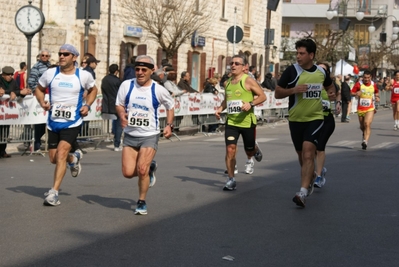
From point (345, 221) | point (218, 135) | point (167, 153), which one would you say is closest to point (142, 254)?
point (345, 221)

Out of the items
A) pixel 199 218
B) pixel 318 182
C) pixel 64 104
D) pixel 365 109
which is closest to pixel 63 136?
pixel 64 104

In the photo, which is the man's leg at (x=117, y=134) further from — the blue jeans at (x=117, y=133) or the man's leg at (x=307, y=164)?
the man's leg at (x=307, y=164)

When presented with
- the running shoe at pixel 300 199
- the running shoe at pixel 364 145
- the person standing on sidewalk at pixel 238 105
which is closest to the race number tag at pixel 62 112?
the person standing on sidewalk at pixel 238 105

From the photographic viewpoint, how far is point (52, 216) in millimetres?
10070

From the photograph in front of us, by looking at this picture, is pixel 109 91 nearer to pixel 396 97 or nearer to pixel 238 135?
pixel 238 135

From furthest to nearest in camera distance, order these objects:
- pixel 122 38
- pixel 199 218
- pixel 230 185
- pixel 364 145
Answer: pixel 122 38 → pixel 364 145 → pixel 230 185 → pixel 199 218

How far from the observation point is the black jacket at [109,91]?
1964 cm

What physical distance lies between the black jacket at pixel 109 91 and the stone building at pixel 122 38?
10.7 feet

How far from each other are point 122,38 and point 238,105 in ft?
73.8

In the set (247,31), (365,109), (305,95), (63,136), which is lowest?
(365,109)

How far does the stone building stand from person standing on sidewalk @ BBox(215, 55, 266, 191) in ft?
32.6

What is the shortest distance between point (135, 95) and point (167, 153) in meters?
8.76

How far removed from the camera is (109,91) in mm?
19719

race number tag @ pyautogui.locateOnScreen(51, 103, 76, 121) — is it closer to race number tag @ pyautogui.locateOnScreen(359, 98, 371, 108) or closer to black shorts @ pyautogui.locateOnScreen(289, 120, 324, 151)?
black shorts @ pyautogui.locateOnScreen(289, 120, 324, 151)
